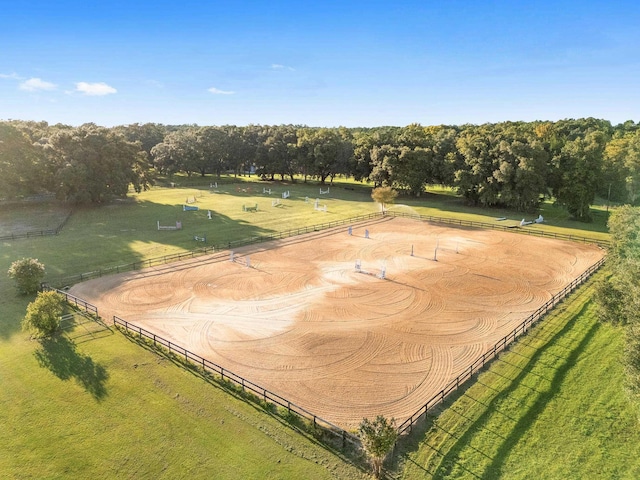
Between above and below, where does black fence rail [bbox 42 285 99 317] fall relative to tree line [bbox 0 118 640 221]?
below

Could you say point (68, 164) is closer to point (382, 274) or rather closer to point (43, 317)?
point (43, 317)

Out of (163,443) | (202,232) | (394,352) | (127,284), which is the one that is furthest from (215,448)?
(202,232)

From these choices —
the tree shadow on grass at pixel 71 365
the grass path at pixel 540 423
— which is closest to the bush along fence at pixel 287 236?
the tree shadow on grass at pixel 71 365

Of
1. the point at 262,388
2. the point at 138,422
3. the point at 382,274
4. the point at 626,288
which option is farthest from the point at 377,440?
the point at 382,274

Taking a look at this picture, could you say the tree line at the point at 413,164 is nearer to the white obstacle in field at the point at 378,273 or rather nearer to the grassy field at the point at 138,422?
the white obstacle in field at the point at 378,273

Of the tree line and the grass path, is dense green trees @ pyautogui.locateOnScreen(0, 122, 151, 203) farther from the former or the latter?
the grass path

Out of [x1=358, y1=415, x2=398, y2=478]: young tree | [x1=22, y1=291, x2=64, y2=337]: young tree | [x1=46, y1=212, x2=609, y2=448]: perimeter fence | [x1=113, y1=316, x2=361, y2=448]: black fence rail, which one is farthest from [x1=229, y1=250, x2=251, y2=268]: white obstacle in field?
[x1=358, y1=415, x2=398, y2=478]: young tree
